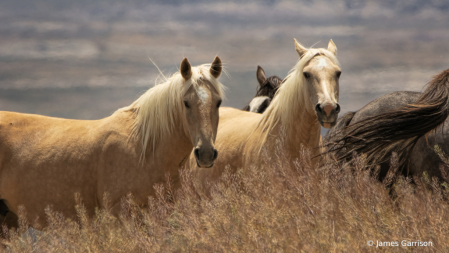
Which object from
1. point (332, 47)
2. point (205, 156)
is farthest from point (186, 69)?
point (332, 47)

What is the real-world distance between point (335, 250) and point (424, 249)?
2.08 ft

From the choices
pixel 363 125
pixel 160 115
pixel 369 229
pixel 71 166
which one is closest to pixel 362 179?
pixel 369 229

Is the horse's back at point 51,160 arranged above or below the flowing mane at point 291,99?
below

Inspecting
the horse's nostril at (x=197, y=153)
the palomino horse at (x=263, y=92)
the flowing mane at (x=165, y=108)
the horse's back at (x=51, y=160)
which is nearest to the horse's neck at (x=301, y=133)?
the flowing mane at (x=165, y=108)

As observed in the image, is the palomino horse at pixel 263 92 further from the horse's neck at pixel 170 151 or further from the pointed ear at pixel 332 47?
the horse's neck at pixel 170 151

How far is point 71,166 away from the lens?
5113 millimetres

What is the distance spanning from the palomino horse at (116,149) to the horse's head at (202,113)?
11 mm

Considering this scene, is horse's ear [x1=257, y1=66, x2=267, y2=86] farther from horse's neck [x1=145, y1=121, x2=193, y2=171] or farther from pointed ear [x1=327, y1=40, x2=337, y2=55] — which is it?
horse's neck [x1=145, y1=121, x2=193, y2=171]

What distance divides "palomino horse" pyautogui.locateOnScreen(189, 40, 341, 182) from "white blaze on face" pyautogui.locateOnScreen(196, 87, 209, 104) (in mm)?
809

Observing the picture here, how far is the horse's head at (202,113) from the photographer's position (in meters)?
4.32

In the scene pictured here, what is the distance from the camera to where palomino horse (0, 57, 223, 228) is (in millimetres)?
4703

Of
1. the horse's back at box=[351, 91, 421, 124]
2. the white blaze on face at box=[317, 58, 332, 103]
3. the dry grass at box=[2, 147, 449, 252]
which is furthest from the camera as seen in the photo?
the horse's back at box=[351, 91, 421, 124]

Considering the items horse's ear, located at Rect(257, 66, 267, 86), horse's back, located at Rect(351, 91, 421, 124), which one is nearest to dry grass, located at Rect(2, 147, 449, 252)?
horse's back, located at Rect(351, 91, 421, 124)

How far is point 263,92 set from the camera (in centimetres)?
823
